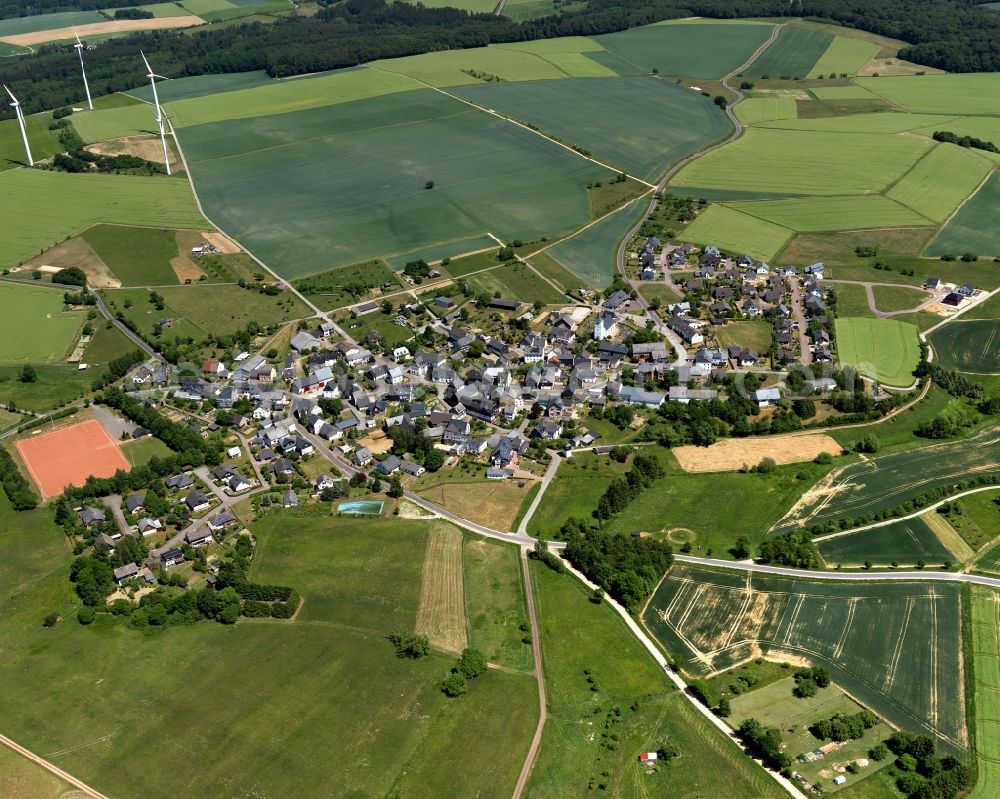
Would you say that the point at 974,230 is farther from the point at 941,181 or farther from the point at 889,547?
the point at 889,547

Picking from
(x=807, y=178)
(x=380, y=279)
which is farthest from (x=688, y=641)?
(x=807, y=178)

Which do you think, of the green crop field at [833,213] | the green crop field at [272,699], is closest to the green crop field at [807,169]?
the green crop field at [833,213]

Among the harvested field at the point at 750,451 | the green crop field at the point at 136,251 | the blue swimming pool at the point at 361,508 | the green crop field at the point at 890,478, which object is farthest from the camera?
the green crop field at the point at 136,251

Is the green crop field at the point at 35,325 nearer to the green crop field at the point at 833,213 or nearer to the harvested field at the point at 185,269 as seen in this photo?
the harvested field at the point at 185,269

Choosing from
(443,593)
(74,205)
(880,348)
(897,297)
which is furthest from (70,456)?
(897,297)

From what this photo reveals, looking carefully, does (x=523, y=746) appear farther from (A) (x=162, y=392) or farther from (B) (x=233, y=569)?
(A) (x=162, y=392)

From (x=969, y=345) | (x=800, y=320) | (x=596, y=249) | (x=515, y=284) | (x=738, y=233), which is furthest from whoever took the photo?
(x=738, y=233)

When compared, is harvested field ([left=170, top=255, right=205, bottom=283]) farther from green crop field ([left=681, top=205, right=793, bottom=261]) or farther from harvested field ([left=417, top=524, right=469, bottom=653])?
green crop field ([left=681, top=205, right=793, bottom=261])
